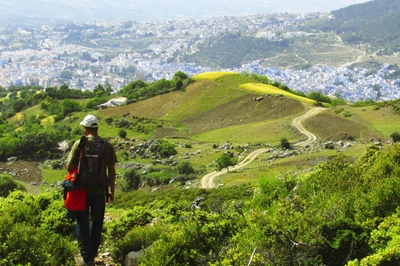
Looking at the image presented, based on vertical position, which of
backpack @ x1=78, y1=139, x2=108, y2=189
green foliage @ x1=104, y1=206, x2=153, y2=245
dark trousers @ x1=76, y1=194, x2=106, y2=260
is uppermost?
backpack @ x1=78, y1=139, x2=108, y2=189

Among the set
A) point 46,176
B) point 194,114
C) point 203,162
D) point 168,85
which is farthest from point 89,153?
point 168,85

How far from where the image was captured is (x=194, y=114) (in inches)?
2638

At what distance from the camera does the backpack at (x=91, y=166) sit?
7.66m

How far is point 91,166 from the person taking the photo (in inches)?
302

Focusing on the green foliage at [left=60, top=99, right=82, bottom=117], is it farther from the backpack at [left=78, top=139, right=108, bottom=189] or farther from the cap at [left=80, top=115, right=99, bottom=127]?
the backpack at [left=78, top=139, right=108, bottom=189]

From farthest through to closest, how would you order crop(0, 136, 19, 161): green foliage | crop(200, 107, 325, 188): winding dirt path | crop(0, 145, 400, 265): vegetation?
crop(0, 136, 19, 161): green foliage < crop(200, 107, 325, 188): winding dirt path < crop(0, 145, 400, 265): vegetation

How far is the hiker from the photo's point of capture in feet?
25.3

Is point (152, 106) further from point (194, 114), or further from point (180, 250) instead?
point (180, 250)

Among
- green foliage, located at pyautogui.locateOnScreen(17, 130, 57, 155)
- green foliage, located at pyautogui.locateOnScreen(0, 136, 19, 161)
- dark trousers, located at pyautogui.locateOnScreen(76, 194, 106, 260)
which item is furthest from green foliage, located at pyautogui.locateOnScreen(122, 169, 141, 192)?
dark trousers, located at pyautogui.locateOnScreen(76, 194, 106, 260)

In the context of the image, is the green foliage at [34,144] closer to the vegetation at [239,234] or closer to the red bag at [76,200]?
the vegetation at [239,234]

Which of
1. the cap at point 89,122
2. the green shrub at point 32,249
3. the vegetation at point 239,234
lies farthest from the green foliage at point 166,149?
the green shrub at point 32,249

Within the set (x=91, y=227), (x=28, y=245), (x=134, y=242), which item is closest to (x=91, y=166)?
(x=91, y=227)

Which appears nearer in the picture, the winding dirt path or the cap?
the cap

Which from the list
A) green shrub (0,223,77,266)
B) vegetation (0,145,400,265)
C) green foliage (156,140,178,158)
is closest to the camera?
green shrub (0,223,77,266)
